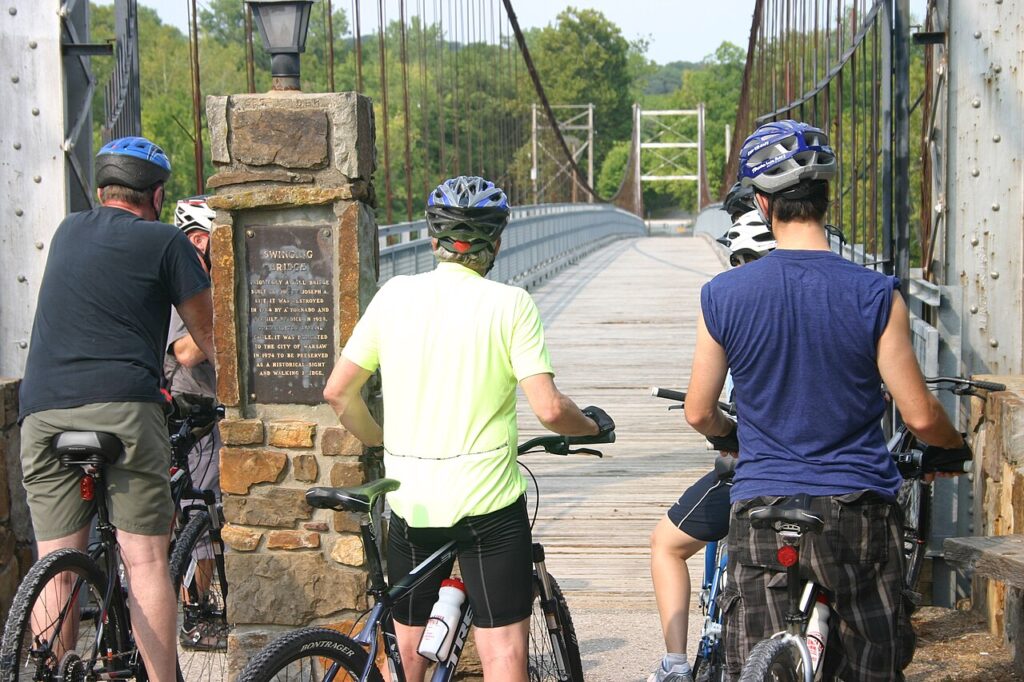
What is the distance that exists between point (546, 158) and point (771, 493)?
178 feet

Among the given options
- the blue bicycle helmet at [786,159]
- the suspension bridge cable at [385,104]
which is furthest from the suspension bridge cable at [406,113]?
the blue bicycle helmet at [786,159]

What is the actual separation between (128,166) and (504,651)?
1.58 metres

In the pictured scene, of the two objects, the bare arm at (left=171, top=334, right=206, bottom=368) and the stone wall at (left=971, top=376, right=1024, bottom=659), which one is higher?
the bare arm at (left=171, top=334, right=206, bottom=368)

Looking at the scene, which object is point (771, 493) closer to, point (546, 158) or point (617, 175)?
point (546, 158)

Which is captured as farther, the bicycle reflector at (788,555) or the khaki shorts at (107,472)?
the khaki shorts at (107,472)

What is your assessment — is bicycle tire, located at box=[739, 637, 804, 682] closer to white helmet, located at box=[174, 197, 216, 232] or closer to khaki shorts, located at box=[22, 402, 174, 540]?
khaki shorts, located at box=[22, 402, 174, 540]

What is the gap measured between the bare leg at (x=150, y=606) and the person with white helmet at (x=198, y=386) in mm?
821

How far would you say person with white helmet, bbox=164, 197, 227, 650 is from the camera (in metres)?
4.67

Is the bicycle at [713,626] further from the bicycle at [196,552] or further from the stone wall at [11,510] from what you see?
the stone wall at [11,510]

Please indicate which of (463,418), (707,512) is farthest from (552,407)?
(707,512)

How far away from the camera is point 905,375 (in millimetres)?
2730

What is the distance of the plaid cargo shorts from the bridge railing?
4.65 m

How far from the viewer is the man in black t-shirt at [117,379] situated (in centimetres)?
365

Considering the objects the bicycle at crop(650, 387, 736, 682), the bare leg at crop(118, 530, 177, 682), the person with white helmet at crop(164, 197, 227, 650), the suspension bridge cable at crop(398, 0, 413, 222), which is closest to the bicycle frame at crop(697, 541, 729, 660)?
the bicycle at crop(650, 387, 736, 682)
